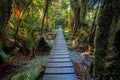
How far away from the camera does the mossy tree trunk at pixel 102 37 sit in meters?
4.25

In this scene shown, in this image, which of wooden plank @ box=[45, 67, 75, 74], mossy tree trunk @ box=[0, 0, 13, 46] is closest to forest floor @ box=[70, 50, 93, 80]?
wooden plank @ box=[45, 67, 75, 74]

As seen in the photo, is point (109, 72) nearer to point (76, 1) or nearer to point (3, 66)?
point (3, 66)

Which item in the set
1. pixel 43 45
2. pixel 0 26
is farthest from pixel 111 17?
pixel 43 45

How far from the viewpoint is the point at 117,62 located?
634 centimetres

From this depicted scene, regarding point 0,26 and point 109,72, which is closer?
point 109,72

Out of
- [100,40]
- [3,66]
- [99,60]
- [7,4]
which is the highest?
[7,4]

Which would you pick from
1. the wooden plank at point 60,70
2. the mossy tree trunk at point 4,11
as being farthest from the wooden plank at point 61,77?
the mossy tree trunk at point 4,11

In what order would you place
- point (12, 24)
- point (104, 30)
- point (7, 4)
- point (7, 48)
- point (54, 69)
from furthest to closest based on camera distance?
point (12, 24) → point (7, 48) → point (7, 4) → point (54, 69) → point (104, 30)

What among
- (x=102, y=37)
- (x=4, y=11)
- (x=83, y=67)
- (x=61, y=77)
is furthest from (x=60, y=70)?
(x=4, y=11)

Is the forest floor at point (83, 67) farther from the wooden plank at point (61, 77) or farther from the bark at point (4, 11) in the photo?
the bark at point (4, 11)

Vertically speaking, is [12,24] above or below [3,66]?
above

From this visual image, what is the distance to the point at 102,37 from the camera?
14.1ft

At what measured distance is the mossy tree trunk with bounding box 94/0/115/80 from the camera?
4.25 metres

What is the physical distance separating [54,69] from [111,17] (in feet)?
12.2
